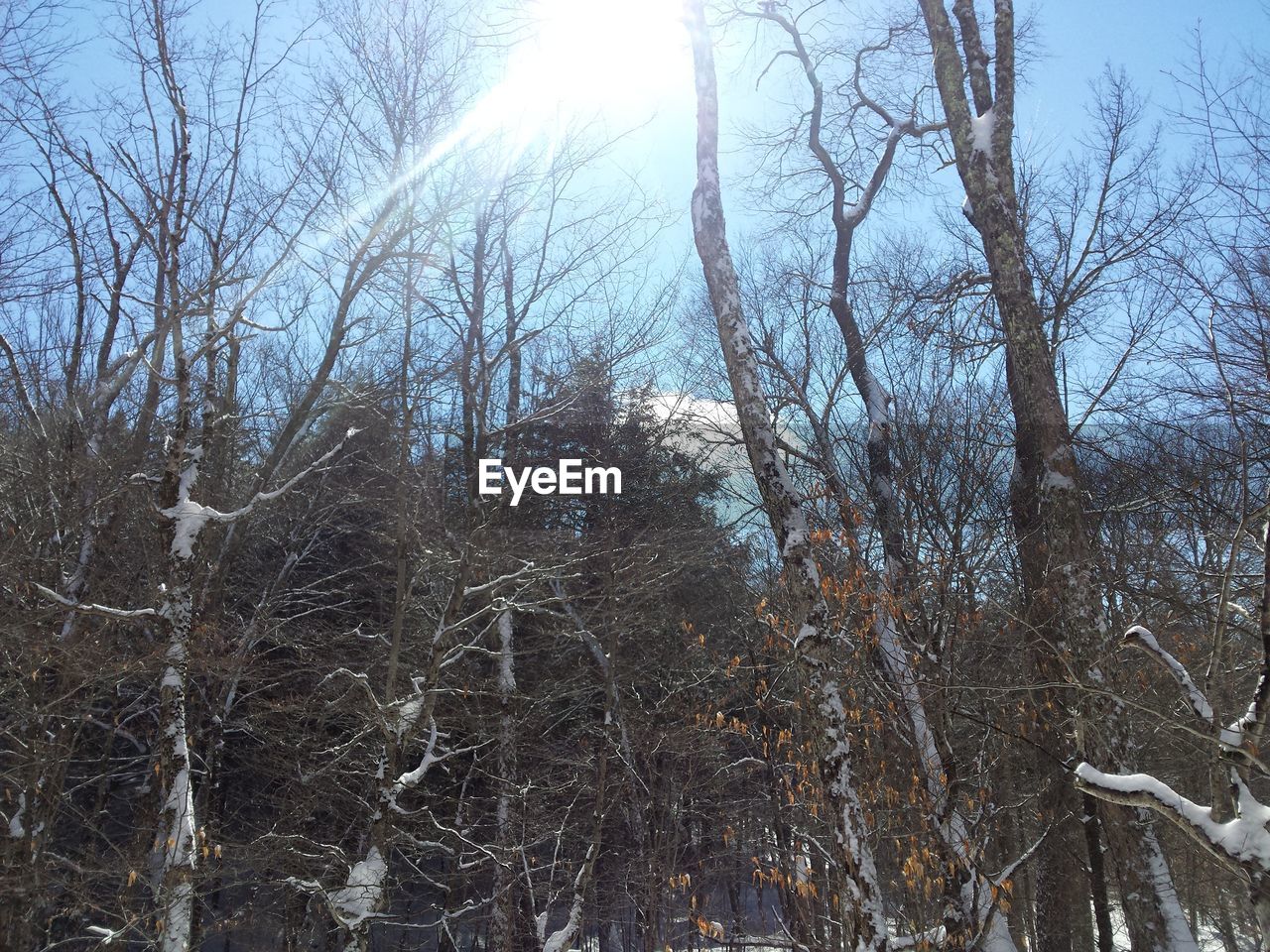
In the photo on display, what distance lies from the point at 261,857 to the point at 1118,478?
12.6 m

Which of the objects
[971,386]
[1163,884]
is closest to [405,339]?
[971,386]

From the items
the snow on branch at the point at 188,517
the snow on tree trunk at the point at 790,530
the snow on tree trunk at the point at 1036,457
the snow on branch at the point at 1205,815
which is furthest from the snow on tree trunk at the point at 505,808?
the snow on branch at the point at 1205,815

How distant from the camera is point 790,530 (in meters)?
6.61

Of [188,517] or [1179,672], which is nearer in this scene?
[1179,672]

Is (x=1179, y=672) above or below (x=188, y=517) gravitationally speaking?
below

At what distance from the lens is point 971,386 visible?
9.02 m

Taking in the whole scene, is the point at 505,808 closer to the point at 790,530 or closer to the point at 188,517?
the point at 188,517

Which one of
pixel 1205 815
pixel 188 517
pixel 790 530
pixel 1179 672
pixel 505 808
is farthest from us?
pixel 505 808

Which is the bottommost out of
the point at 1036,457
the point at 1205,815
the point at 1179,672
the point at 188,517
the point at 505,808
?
the point at 505,808

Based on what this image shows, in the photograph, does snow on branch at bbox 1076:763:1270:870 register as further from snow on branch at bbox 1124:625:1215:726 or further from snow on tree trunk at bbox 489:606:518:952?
snow on tree trunk at bbox 489:606:518:952

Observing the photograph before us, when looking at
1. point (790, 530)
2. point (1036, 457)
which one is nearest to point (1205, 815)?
point (790, 530)

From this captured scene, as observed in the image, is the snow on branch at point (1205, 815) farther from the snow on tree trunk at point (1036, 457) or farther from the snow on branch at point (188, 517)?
the snow on branch at point (188, 517)

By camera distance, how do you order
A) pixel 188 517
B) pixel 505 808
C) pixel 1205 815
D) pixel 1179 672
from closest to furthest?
pixel 1205 815, pixel 1179 672, pixel 188 517, pixel 505 808

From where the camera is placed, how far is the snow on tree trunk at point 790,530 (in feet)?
19.5
